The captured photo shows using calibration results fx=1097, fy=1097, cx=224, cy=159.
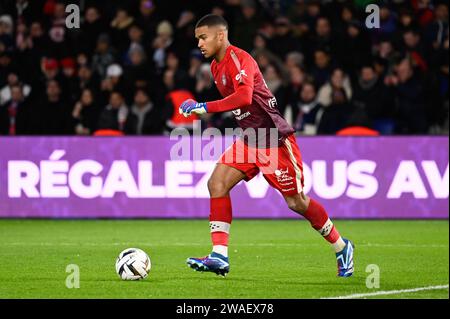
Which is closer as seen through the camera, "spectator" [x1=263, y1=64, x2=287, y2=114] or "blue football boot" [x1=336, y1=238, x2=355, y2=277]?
"blue football boot" [x1=336, y1=238, x2=355, y2=277]

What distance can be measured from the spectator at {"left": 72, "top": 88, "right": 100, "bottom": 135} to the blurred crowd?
23 mm

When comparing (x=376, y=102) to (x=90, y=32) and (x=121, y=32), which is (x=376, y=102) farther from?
(x=90, y=32)

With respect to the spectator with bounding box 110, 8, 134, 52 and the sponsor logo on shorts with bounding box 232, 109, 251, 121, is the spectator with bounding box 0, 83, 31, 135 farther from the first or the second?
the sponsor logo on shorts with bounding box 232, 109, 251, 121

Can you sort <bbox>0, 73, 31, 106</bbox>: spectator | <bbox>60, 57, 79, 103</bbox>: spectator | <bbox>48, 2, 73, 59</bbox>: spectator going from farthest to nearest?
1. <bbox>48, 2, 73, 59</bbox>: spectator
2. <bbox>0, 73, 31, 106</bbox>: spectator
3. <bbox>60, 57, 79, 103</bbox>: spectator

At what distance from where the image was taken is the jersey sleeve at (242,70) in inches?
372

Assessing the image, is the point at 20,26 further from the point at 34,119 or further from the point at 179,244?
the point at 179,244

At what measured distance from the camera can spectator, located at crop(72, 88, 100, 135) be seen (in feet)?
58.4

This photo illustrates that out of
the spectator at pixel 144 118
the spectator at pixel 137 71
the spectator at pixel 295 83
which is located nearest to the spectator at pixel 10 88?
the spectator at pixel 137 71

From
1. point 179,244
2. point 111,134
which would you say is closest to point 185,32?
point 111,134

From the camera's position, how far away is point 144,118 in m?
17.5

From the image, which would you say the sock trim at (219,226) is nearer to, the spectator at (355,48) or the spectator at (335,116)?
the spectator at (335,116)

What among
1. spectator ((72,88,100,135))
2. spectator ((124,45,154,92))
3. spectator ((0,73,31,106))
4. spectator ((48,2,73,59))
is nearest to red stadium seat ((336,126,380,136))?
spectator ((124,45,154,92))

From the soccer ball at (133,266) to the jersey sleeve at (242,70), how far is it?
5.49ft

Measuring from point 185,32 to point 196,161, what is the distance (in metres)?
4.56
